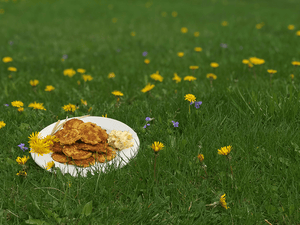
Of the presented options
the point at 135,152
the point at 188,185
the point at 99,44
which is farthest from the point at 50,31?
the point at 188,185

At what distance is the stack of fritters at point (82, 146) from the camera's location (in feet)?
6.50

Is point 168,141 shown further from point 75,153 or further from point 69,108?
point 69,108

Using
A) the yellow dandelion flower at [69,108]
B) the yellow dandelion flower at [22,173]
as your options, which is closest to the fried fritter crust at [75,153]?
the yellow dandelion flower at [22,173]

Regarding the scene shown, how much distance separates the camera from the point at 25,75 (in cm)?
423

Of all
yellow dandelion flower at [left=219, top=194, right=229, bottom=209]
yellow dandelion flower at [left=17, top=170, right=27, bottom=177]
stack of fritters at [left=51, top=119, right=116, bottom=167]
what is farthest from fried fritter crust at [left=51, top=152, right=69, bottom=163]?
yellow dandelion flower at [left=219, top=194, right=229, bottom=209]

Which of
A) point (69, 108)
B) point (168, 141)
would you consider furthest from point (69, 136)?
point (168, 141)

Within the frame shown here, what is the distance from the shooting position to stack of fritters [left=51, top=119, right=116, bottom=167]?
198 cm

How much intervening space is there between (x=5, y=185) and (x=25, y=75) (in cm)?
284

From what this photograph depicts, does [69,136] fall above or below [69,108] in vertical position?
above

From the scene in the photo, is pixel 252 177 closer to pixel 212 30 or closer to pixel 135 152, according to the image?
pixel 135 152

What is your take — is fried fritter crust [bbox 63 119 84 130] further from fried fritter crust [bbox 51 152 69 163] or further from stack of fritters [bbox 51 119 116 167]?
fried fritter crust [bbox 51 152 69 163]

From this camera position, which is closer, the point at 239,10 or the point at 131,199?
the point at 131,199

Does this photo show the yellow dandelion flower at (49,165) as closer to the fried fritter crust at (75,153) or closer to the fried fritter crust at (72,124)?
the fried fritter crust at (75,153)

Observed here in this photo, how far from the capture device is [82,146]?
2.03m
